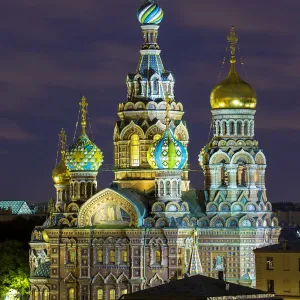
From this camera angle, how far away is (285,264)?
8144cm

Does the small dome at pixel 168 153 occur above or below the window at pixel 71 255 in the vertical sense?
above

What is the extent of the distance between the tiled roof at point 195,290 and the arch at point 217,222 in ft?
44.9

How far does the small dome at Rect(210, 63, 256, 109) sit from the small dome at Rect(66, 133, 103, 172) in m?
6.06

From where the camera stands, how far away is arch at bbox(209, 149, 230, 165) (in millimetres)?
88000

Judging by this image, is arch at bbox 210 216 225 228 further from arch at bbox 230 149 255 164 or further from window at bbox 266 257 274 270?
window at bbox 266 257 274 270

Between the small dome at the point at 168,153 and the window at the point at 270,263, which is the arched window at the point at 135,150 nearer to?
the small dome at the point at 168,153

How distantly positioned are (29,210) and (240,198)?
67.6m

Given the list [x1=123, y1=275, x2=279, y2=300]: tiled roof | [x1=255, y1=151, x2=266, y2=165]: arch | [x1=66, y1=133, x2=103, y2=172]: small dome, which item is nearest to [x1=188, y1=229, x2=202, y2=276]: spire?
[x1=255, y1=151, x2=266, y2=165]: arch

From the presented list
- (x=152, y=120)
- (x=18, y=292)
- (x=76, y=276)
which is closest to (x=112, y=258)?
(x=76, y=276)

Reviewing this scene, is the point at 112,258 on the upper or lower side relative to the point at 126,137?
lower

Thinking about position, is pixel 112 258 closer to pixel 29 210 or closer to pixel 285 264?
pixel 285 264

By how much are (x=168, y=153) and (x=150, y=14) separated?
9.10 m

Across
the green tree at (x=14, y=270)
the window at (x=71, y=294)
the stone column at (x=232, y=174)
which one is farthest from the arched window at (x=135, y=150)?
the green tree at (x=14, y=270)

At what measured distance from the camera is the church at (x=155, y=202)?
85.4m
